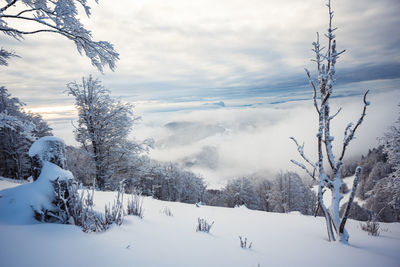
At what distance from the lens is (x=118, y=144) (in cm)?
1227

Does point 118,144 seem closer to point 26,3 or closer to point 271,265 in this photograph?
point 26,3

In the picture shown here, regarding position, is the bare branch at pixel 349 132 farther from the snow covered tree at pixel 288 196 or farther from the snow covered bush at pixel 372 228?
the snow covered tree at pixel 288 196

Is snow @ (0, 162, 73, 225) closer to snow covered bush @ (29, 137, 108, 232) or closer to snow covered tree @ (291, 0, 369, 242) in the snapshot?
snow covered bush @ (29, 137, 108, 232)

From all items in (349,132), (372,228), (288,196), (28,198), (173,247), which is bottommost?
(288,196)

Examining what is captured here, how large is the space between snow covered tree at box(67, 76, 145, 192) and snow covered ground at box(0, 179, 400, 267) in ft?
31.3

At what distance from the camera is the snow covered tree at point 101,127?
37.8 feet

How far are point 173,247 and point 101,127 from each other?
37.2ft

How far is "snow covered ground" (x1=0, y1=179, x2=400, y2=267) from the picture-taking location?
1807mm

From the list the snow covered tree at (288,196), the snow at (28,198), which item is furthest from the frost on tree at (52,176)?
the snow covered tree at (288,196)

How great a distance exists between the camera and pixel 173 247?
93.7 inches

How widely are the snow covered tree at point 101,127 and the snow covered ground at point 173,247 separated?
9.55 metres

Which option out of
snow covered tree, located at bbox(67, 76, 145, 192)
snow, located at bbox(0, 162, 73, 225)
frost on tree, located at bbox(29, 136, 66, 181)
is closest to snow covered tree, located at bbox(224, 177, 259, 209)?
snow covered tree, located at bbox(67, 76, 145, 192)

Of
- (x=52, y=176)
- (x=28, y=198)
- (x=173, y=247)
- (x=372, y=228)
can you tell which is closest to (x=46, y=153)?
(x=52, y=176)

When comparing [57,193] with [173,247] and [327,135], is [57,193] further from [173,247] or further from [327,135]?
[327,135]
